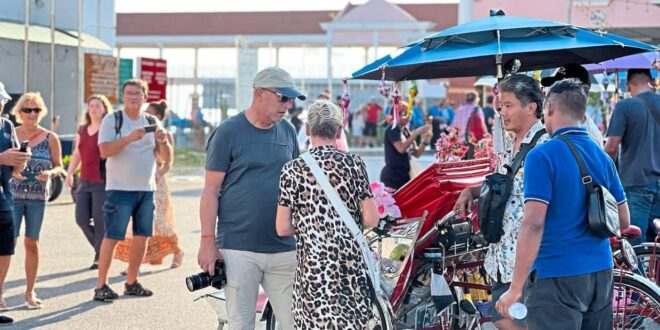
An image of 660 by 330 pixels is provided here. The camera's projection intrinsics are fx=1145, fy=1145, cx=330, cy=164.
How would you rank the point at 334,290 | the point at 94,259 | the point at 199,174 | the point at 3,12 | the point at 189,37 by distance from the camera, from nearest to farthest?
the point at 334,290 → the point at 94,259 → the point at 3,12 → the point at 199,174 → the point at 189,37

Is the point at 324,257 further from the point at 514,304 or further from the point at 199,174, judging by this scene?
the point at 199,174

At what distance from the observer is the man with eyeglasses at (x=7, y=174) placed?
872cm

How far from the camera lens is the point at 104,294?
10094 mm

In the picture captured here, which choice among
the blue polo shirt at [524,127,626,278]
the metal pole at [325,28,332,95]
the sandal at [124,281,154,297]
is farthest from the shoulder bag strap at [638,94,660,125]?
the metal pole at [325,28,332,95]

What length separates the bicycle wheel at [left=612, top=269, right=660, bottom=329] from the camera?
6.92m

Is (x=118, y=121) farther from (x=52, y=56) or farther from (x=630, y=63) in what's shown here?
(x=52, y=56)

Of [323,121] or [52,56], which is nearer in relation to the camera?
[323,121]

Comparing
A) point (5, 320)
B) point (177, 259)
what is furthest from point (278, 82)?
point (177, 259)

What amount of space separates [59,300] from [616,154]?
5022 millimetres

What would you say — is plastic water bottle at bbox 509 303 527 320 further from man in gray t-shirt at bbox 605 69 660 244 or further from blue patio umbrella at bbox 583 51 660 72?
blue patio umbrella at bbox 583 51 660 72

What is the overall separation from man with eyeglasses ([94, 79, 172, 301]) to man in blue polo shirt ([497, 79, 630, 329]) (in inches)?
204

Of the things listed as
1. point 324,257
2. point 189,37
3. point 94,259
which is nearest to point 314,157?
point 324,257

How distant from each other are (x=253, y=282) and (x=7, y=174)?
3262 mm

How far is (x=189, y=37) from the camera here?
56.6 m
